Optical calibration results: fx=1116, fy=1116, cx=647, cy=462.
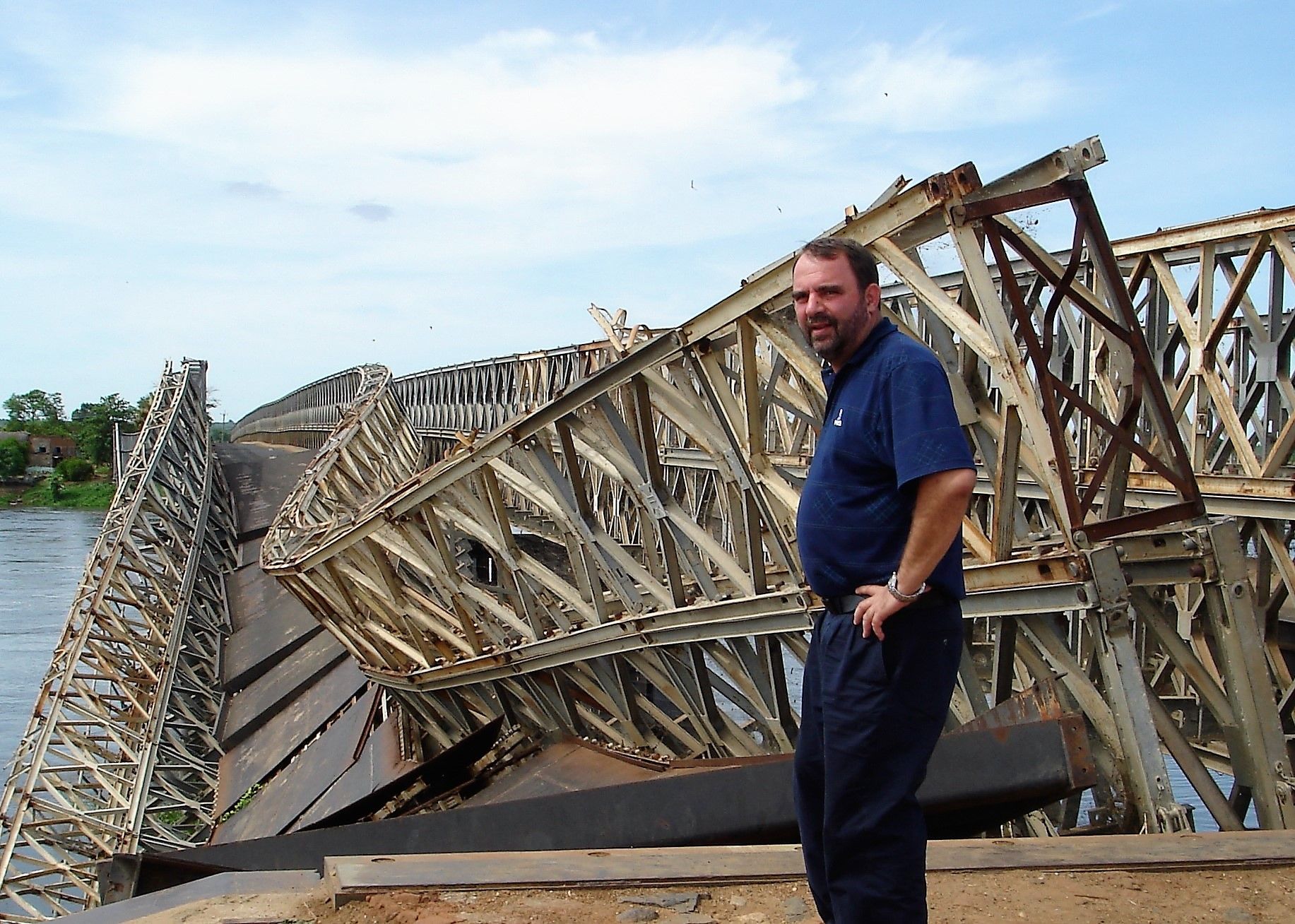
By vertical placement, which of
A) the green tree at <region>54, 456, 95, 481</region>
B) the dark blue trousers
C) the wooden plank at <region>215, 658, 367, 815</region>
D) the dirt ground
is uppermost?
the green tree at <region>54, 456, 95, 481</region>

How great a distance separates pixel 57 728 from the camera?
1748cm

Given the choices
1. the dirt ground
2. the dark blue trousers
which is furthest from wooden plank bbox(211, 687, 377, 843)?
the dark blue trousers

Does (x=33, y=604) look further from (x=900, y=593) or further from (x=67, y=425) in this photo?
(x=67, y=425)

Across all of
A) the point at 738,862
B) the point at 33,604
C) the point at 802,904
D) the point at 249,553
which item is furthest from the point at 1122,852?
the point at 33,604

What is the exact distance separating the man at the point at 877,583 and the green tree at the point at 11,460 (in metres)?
104

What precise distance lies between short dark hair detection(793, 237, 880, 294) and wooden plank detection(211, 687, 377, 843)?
503 inches

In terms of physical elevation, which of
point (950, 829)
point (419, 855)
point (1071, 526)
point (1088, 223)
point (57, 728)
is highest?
point (1088, 223)

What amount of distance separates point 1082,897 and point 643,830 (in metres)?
2.25

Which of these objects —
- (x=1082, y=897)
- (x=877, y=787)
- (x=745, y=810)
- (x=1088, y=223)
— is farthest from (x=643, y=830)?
(x=1088, y=223)

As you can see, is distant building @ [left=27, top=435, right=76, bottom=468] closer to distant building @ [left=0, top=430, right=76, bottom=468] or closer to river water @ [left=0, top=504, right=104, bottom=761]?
distant building @ [left=0, top=430, right=76, bottom=468]

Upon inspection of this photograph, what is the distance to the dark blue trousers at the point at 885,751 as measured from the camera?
9.99ft

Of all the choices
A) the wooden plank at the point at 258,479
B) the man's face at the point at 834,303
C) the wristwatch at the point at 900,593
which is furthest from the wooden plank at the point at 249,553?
the wristwatch at the point at 900,593

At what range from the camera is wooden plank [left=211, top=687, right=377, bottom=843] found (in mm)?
14648

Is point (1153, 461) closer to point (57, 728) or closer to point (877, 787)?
point (877, 787)
